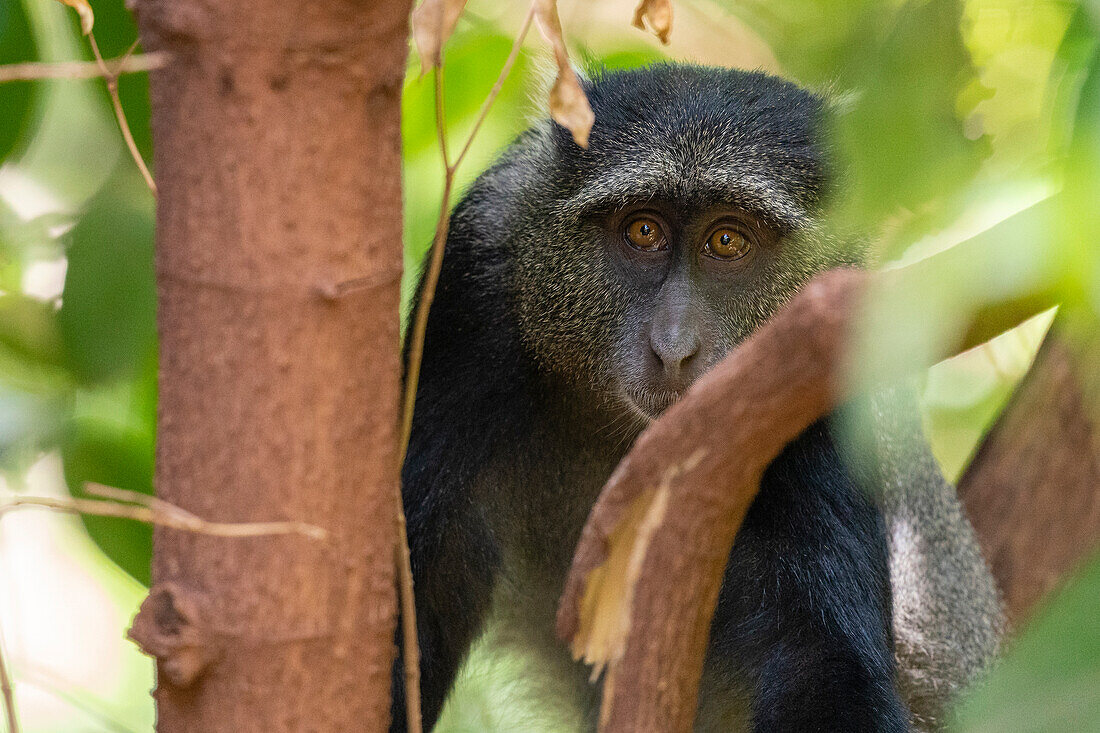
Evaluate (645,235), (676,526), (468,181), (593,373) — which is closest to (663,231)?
(645,235)

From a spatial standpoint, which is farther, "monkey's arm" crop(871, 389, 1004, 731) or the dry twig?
"monkey's arm" crop(871, 389, 1004, 731)

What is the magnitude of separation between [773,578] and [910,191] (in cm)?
237

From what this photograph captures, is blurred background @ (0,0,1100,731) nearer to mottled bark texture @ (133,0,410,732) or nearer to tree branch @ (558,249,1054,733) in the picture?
tree branch @ (558,249,1054,733)

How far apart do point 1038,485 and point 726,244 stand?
1.41m

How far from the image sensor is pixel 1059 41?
30.3 inches

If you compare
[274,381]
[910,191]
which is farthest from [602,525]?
[910,191]

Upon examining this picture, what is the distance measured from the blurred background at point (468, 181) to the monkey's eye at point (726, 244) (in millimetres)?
540

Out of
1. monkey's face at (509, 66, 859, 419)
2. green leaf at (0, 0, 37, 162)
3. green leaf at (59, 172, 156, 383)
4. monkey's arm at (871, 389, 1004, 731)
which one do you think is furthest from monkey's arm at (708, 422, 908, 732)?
green leaf at (0, 0, 37, 162)

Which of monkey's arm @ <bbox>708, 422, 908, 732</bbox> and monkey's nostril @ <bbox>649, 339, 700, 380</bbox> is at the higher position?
monkey's nostril @ <bbox>649, 339, 700, 380</bbox>

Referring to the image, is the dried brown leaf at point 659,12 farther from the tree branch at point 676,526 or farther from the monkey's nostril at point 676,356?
the monkey's nostril at point 676,356

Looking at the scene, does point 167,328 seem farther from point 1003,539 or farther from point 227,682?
point 1003,539

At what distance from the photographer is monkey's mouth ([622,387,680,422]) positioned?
2.93 metres

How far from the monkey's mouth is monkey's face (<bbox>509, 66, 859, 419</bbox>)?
19 millimetres

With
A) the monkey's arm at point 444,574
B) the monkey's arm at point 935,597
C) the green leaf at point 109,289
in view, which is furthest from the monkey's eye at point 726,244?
the green leaf at point 109,289
